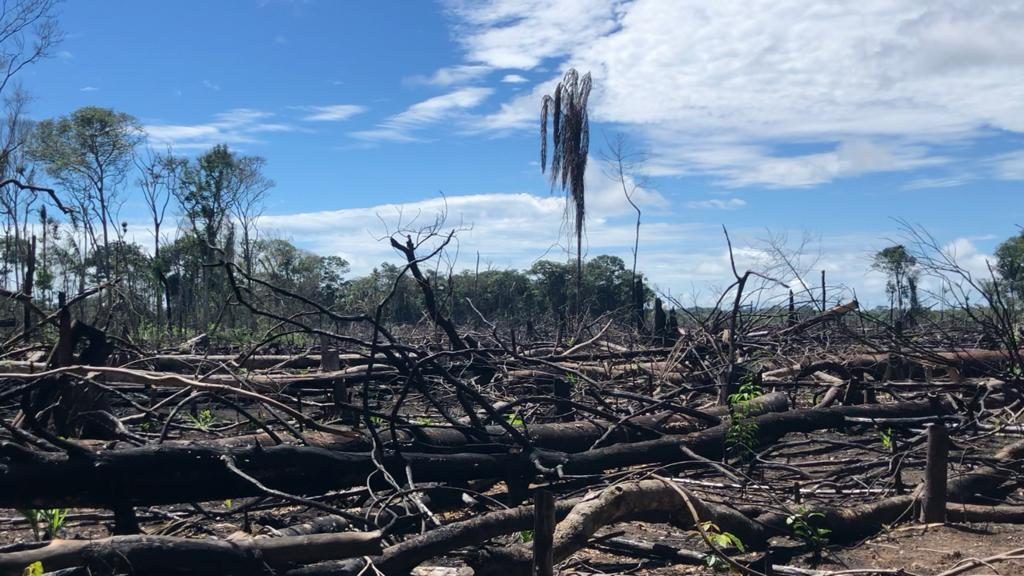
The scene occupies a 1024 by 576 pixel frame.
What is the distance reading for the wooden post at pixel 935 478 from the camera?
541 centimetres

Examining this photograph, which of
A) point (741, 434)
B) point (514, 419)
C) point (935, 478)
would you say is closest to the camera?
point (935, 478)

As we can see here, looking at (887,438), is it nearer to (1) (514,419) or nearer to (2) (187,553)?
(1) (514,419)

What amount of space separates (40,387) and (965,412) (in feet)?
24.3

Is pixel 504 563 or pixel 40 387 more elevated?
pixel 40 387

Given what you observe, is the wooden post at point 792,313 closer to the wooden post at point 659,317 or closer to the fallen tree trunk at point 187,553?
the wooden post at point 659,317

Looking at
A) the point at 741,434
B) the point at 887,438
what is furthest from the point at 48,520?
the point at 887,438

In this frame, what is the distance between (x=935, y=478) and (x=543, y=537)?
10.8 feet

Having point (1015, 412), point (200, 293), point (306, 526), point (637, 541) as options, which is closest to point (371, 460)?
point (306, 526)

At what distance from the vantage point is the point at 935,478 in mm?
5484

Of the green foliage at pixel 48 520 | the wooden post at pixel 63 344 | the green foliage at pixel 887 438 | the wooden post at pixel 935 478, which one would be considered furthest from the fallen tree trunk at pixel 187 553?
the green foliage at pixel 887 438

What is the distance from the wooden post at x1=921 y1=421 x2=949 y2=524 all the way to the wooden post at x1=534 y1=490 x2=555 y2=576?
10.3 feet

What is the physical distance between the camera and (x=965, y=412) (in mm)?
8047

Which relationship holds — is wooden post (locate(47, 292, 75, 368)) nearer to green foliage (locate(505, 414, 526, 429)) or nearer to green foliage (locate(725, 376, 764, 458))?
green foliage (locate(505, 414, 526, 429))

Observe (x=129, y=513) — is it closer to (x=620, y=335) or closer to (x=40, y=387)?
(x=40, y=387)
